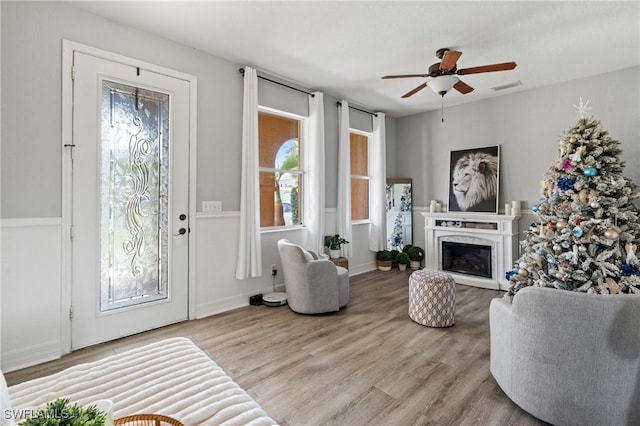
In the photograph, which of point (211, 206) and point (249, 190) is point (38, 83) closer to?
point (211, 206)

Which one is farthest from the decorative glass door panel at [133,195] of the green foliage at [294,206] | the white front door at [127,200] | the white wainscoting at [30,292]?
the green foliage at [294,206]

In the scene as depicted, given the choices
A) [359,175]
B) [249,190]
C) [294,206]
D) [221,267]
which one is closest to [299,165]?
[294,206]

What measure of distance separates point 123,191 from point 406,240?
466cm

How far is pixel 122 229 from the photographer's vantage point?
2.81 meters

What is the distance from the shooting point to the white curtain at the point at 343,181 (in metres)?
4.82

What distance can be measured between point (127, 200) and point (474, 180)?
190 inches

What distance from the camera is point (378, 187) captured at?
17.9 feet

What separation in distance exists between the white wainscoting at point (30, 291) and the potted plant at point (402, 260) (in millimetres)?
4633

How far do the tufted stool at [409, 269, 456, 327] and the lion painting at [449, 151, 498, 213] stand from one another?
7.42 ft

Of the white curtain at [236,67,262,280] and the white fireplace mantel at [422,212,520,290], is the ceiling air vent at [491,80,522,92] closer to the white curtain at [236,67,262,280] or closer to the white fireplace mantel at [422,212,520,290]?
the white fireplace mantel at [422,212,520,290]

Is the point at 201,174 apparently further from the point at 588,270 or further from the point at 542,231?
the point at 588,270

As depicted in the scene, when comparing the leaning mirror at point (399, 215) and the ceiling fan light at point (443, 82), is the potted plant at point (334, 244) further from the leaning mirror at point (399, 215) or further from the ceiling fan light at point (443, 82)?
the ceiling fan light at point (443, 82)

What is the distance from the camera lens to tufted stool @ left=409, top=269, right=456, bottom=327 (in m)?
3.04

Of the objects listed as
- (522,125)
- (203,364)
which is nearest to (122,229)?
(203,364)
